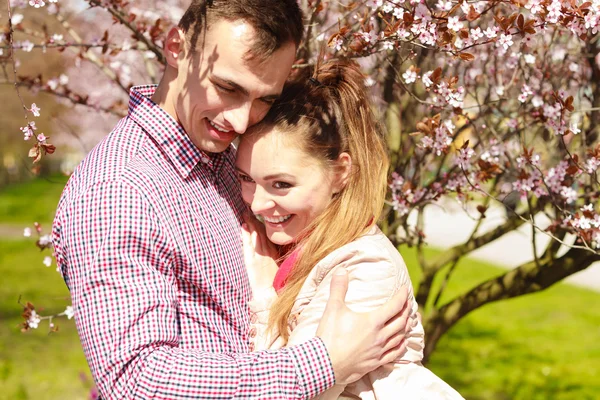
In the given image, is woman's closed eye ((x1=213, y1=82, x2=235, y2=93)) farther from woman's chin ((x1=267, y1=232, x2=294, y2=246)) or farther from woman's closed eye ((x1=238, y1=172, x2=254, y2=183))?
woman's chin ((x1=267, y1=232, x2=294, y2=246))

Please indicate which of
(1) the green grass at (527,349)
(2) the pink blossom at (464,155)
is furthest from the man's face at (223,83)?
(1) the green grass at (527,349)

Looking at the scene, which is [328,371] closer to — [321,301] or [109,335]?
[321,301]

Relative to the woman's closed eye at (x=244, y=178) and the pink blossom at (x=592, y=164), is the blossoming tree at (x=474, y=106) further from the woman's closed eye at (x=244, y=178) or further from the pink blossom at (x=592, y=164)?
the woman's closed eye at (x=244, y=178)

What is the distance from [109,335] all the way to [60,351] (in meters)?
6.02

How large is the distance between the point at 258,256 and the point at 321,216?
278mm

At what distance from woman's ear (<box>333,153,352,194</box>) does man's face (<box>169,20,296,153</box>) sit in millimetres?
355

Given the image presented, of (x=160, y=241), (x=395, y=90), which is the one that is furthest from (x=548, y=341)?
(x=160, y=241)

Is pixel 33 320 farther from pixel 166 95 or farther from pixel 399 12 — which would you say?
pixel 399 12

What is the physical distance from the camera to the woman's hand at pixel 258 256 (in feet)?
8.00

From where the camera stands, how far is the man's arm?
69.5 inches

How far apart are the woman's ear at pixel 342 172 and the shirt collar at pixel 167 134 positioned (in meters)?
0.51

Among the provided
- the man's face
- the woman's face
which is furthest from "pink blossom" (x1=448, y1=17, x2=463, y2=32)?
the woman's face

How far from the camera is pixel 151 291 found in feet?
5.90

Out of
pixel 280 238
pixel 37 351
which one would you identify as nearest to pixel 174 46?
pixel 280 238
